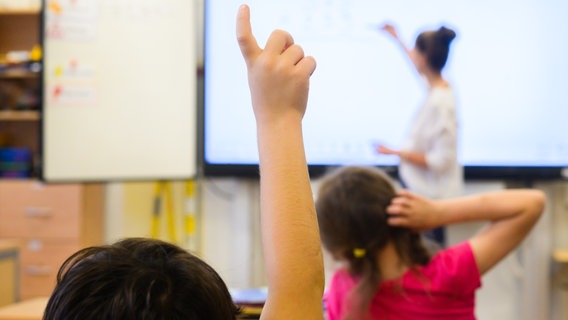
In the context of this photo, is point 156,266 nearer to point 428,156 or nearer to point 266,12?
point 428,156

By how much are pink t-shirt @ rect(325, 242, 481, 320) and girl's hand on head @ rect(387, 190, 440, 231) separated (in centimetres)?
8

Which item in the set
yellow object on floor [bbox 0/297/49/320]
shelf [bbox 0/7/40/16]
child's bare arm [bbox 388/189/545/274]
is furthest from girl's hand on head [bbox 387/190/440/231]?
shelf [bbox 0/7/40/16]

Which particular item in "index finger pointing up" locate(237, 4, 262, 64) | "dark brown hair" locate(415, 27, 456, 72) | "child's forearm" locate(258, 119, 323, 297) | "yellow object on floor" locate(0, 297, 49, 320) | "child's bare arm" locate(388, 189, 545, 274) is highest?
"dark brown hair" locate(415, 27, 456, 72)

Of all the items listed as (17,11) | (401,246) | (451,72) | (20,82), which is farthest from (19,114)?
(401,246)

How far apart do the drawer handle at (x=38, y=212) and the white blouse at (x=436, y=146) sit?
1840 mm

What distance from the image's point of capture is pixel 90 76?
3354 millimetres

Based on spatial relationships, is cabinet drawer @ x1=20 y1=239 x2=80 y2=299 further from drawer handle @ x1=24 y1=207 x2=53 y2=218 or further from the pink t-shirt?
the pink t-shirt

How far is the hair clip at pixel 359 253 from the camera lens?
149 cm

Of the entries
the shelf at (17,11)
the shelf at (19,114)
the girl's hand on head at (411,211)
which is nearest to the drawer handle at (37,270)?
the shelf at (19,114)

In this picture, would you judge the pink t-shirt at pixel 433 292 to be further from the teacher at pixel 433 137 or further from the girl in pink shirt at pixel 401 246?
the teacher at pixel 433 137

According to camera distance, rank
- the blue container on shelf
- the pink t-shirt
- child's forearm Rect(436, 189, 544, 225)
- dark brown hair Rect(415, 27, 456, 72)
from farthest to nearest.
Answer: the blue container on shelf, dark brown hair Rect(415, 27, 456, 72), child's forearm Rect(436, 189, 544, 225), the pink t-shirt

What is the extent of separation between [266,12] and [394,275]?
2.00 m

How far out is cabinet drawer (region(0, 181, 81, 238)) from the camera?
362cm

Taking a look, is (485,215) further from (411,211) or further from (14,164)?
(14,164)
